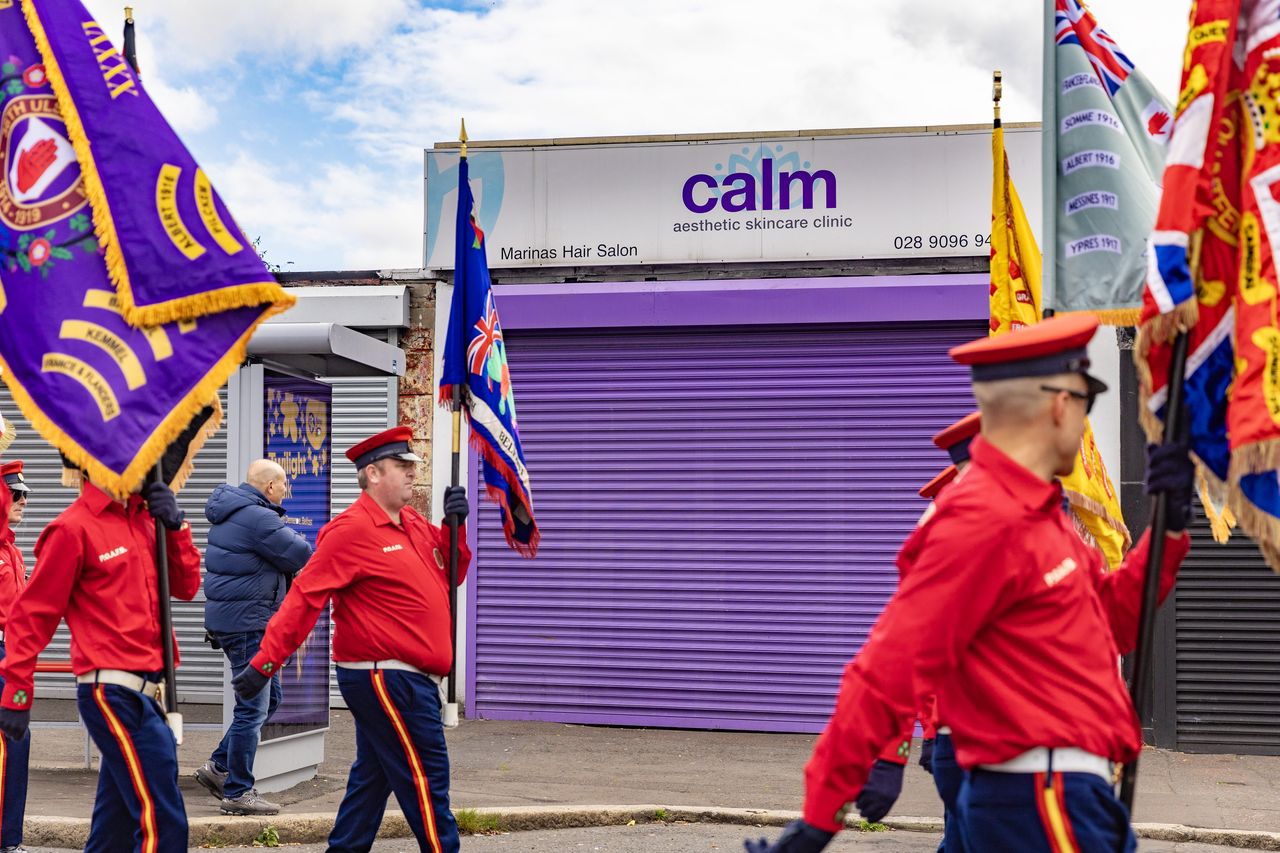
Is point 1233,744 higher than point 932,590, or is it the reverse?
point 932,590

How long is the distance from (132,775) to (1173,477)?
3.73 meters

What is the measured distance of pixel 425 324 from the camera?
42.1 ft

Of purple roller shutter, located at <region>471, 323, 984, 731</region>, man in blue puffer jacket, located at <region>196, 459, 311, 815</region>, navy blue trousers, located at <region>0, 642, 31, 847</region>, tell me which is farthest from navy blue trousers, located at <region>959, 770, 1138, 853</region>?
purple roller shutter, located at <region>471, 323, 984, 731</region>

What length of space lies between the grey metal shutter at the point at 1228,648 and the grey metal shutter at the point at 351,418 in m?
6.51

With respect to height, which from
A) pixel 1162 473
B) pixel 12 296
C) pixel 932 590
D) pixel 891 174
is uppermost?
pixel 891 174

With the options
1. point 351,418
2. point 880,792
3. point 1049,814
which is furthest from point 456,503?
point 351,418

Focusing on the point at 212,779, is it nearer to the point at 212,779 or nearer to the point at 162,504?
the point at 212,779

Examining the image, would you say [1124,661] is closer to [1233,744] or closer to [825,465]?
[1233,744]

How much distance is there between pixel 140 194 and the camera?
17.7 feet

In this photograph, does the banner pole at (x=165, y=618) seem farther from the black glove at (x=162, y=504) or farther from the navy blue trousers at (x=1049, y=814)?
the navy blue trousers at (x=1049, y=814)

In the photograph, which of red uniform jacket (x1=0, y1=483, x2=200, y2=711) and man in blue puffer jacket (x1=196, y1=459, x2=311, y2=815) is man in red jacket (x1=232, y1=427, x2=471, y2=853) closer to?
red uniform jacket (x1=0, y1=483, x2=200, y2=711)

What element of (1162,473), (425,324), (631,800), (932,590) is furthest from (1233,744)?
(932,590)

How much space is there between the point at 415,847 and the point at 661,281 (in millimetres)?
5733

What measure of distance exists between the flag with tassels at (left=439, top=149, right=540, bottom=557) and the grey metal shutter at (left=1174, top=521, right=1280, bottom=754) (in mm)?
5669
